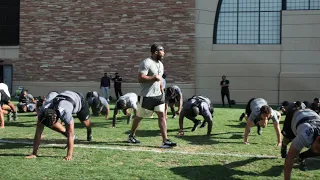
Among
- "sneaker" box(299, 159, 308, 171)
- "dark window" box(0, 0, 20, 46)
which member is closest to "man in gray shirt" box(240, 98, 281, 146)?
"sneaker" box(299, 159, 308, 171)

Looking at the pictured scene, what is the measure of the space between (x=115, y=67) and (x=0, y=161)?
1657cm

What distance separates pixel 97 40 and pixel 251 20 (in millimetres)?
9180

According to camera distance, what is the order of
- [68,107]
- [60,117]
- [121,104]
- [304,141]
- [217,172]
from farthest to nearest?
[121,104], [68,107], [60,117], [217,172], [304,141]

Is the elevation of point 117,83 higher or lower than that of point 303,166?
higher

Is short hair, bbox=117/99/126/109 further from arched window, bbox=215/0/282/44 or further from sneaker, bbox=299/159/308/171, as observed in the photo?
arched window, bbox=215/0/282/44

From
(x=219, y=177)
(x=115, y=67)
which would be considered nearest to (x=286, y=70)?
(x=115, y=67)

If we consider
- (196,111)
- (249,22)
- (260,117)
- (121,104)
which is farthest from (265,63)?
(260,117)

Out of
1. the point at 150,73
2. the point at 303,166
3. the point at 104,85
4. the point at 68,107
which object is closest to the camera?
the point at 303,166

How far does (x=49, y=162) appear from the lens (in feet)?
19.2

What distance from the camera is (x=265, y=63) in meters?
21.0

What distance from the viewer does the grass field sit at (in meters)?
5.32

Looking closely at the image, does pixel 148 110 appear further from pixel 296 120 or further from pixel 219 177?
pixel 296 120

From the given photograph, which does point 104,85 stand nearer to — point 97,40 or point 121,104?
point 97,40

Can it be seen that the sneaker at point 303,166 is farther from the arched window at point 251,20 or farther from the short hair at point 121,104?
the arched window at point 251,20
